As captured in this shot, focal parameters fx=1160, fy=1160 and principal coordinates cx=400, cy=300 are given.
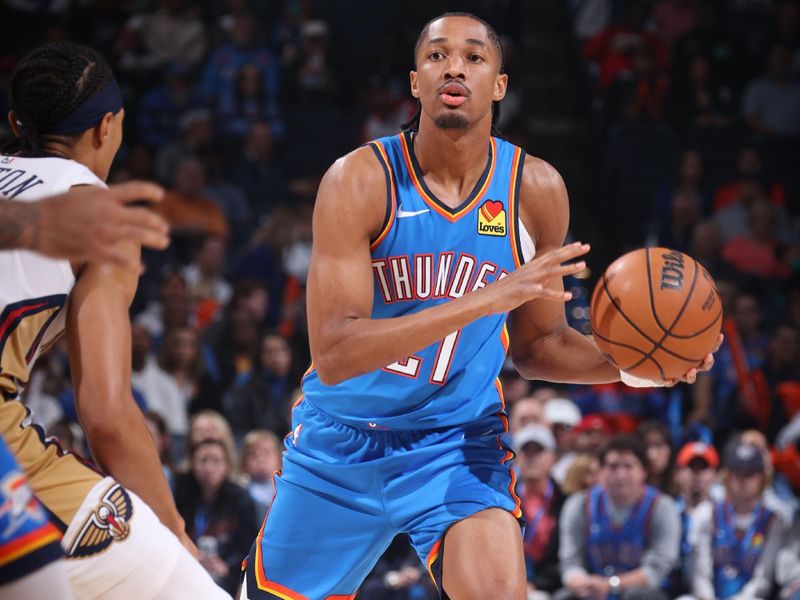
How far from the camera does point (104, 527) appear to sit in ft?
9.76

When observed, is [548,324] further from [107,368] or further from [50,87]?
[50,87]

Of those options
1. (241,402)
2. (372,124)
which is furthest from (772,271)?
(241,402)

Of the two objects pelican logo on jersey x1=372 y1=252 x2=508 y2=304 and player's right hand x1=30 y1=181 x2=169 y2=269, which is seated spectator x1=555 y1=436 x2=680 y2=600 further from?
player's right hand x1=30 y1=181 x2=169 y2=269

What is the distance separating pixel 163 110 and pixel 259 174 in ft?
3.79

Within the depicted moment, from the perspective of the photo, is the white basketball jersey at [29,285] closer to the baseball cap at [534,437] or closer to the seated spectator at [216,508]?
the seated spectator at [216,508]

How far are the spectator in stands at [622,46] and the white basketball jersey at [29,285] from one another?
385 inches

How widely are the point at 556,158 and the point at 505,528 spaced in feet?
30.8

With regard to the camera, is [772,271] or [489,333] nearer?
[489,333]

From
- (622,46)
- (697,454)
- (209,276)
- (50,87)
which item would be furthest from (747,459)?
(622,46)

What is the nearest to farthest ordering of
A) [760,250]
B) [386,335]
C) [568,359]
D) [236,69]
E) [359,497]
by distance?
[386,335], [359,497], [568,359], [760,250], [236,69]

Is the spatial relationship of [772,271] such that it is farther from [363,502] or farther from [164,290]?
[363,502]

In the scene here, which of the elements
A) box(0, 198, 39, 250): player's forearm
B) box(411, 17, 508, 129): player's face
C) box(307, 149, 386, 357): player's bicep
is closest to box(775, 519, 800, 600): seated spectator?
box(411, 17, 508, 129): player's face

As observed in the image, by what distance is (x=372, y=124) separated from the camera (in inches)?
451

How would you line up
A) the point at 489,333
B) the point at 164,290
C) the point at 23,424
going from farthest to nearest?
the point at 164,290 → the point at 489,333 → the point at 23,424
